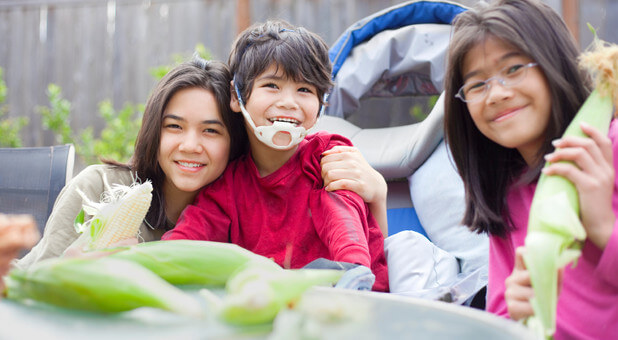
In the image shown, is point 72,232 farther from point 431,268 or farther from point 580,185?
point 580,185

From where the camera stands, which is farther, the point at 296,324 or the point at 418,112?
the point at 418,112

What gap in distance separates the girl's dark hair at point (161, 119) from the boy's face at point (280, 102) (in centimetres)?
11

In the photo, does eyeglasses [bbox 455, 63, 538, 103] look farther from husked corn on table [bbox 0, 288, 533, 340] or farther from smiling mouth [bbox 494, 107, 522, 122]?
husked corn on table [bbox 0, 288, 533, 340]

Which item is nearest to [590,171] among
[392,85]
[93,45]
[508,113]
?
[508,113]

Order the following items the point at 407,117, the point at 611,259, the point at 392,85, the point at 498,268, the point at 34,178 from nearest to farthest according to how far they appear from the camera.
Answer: the point at 611,259, the point at 498,268, the point at 34,178, the point at 392,85, the point at 407,117

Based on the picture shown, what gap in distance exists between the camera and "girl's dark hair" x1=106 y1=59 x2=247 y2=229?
1.54m

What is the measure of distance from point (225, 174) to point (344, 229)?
44 centimetres

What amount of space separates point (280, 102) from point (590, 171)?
87 cm

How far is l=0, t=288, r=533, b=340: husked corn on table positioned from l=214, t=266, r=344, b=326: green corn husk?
0.01 meters

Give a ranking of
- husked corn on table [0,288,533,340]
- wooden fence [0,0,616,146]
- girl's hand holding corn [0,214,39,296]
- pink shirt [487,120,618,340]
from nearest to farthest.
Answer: husked corn on table [0,288,533,340], girl's hand holding corn [0,214,39,296], pink shirt [487,120,618,340], wooden fence [0,0,616,146]

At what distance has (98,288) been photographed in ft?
2.13

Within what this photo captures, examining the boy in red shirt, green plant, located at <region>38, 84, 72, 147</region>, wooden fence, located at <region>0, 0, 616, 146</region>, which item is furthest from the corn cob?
wooden fence, located at <region>0, 0, 616, 146</region>

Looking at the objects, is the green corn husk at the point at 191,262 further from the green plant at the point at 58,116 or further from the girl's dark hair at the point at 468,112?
the green plant at the point at 58,116

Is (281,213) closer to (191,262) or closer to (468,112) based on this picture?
(468,112)
